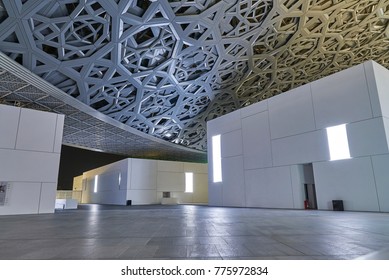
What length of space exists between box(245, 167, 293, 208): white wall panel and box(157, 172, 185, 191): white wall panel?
13292 mm

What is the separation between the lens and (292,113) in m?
14.1

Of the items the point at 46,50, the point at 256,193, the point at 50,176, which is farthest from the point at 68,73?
the point at 256,193

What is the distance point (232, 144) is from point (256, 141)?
2.18 m

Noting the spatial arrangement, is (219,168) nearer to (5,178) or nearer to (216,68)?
(216,68)

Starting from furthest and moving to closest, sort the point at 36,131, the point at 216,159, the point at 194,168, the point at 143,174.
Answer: the point at 194,168 < the point at 143,174 < the point at 216,159 < the point at 36,131

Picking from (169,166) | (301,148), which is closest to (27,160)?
(301,148)

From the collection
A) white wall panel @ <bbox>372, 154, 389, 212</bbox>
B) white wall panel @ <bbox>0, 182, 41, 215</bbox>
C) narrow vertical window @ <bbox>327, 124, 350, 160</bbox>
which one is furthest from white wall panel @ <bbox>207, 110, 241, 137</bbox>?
white wall panel @ <bbox>0, 182, 41, 215</bbox>

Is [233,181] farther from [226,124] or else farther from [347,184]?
[347,184]

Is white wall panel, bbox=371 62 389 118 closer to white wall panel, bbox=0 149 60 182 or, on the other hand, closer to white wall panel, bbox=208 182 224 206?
white wall panel, bbox=208 182 224 206

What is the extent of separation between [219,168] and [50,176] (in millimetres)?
11152

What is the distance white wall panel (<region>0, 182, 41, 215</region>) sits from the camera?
11391 millimetres

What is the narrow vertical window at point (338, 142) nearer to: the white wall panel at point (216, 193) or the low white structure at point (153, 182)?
the white wall panel at point (216, 193)

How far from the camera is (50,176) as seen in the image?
502 inches

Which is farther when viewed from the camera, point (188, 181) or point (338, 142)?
point (188, 181)
